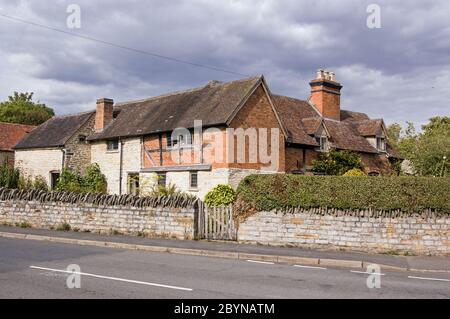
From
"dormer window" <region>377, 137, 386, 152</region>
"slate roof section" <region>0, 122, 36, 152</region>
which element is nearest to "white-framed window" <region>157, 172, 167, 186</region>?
"dormer window" <region>377, 137, 386, 152</region>

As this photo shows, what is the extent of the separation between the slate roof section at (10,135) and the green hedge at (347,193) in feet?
101

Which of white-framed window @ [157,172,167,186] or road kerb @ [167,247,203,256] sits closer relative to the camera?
road kerb @ [167,247,203,256]

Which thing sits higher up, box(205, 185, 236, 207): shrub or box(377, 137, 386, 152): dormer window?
box(377, 137, 386, 152): dormer window

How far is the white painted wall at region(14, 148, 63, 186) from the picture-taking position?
33094 millimetres

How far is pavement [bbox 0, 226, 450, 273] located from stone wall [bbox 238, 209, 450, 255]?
44 cm

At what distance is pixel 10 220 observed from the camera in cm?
2144

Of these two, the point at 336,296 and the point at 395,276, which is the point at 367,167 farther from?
the point at 336,296

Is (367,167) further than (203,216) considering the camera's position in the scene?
Yes

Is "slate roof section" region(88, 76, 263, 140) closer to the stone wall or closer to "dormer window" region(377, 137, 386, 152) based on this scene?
the stone wall

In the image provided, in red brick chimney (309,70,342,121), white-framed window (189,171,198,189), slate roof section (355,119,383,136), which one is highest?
red brick chimney (309,70,342,121)

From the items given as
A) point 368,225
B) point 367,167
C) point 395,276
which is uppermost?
point 367,167

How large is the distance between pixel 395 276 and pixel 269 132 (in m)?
15.5

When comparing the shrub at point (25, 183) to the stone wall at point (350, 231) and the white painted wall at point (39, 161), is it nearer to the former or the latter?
the white painted wall at point (39, 161)
